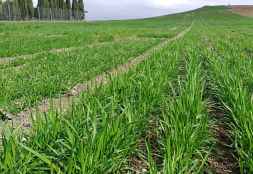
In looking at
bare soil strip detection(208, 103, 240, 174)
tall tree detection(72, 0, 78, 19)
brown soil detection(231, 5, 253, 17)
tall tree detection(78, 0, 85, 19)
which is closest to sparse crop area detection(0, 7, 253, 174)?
bare soil strip detection(208, 103, 240, 174)

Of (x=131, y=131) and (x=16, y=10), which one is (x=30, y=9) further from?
(x=131, y=131)

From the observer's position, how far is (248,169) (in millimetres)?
3072

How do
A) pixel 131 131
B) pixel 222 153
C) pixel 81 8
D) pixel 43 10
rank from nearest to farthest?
1. pixel 131 131
2. pixel 222 153
3. pixel 43 10
4. pixel 81 8

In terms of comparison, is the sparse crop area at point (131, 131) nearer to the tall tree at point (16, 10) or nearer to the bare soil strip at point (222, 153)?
the bare soil strip at point (222, 153)

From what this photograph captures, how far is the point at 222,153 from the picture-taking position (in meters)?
3.68

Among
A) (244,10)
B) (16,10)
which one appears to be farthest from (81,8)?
(244,10)

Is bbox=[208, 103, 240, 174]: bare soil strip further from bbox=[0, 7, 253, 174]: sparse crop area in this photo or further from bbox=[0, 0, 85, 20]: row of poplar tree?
bbox=[0, 0, 85, 20]: row of poplar tree

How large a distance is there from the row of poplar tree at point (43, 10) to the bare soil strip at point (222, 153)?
4502 centimetres

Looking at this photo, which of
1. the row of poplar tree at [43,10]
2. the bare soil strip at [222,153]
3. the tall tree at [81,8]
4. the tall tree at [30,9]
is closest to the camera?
the bare soil strip at [222,153]

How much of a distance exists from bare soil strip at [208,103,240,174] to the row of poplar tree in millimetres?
45022

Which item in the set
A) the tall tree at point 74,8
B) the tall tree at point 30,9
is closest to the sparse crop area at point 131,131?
the tall tree at point 30,9

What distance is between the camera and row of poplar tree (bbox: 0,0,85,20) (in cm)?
4934

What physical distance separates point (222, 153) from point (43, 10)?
2188 inches

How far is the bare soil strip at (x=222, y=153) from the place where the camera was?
337 cm
